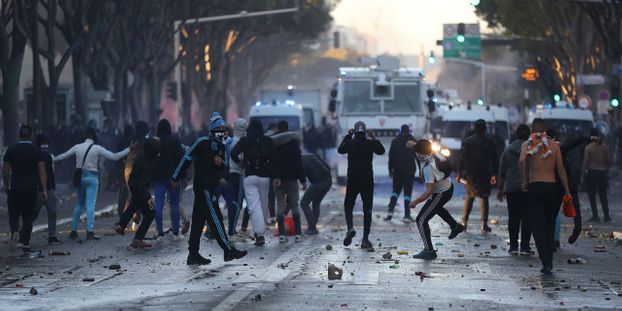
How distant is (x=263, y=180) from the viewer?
19.1 m

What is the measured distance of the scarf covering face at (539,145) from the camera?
1563 cm

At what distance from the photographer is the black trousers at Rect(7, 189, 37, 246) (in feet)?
60.2

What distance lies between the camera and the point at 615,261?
56.4 feet

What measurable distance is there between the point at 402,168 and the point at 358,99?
1426 centimetres

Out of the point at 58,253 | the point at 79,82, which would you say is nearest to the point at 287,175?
the point at 58,253

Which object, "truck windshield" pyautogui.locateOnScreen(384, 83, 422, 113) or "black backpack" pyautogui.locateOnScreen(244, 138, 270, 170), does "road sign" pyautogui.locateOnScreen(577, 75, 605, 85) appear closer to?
"truck windshield" pyautogui.locateOnScreen(384, 83, 422, 113)

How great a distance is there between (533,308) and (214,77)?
5372 cm

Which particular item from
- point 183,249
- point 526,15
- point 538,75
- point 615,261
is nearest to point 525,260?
point 615,261

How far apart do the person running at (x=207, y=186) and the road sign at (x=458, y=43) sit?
46914mm

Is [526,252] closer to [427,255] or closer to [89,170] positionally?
[427,255]

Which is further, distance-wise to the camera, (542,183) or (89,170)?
(89,170)

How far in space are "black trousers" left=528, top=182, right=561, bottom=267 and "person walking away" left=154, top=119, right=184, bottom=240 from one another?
5833mm

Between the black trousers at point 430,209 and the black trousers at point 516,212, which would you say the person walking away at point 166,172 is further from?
the black trousers at point 516,212

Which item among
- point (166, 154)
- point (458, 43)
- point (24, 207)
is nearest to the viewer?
point (24, 207)
